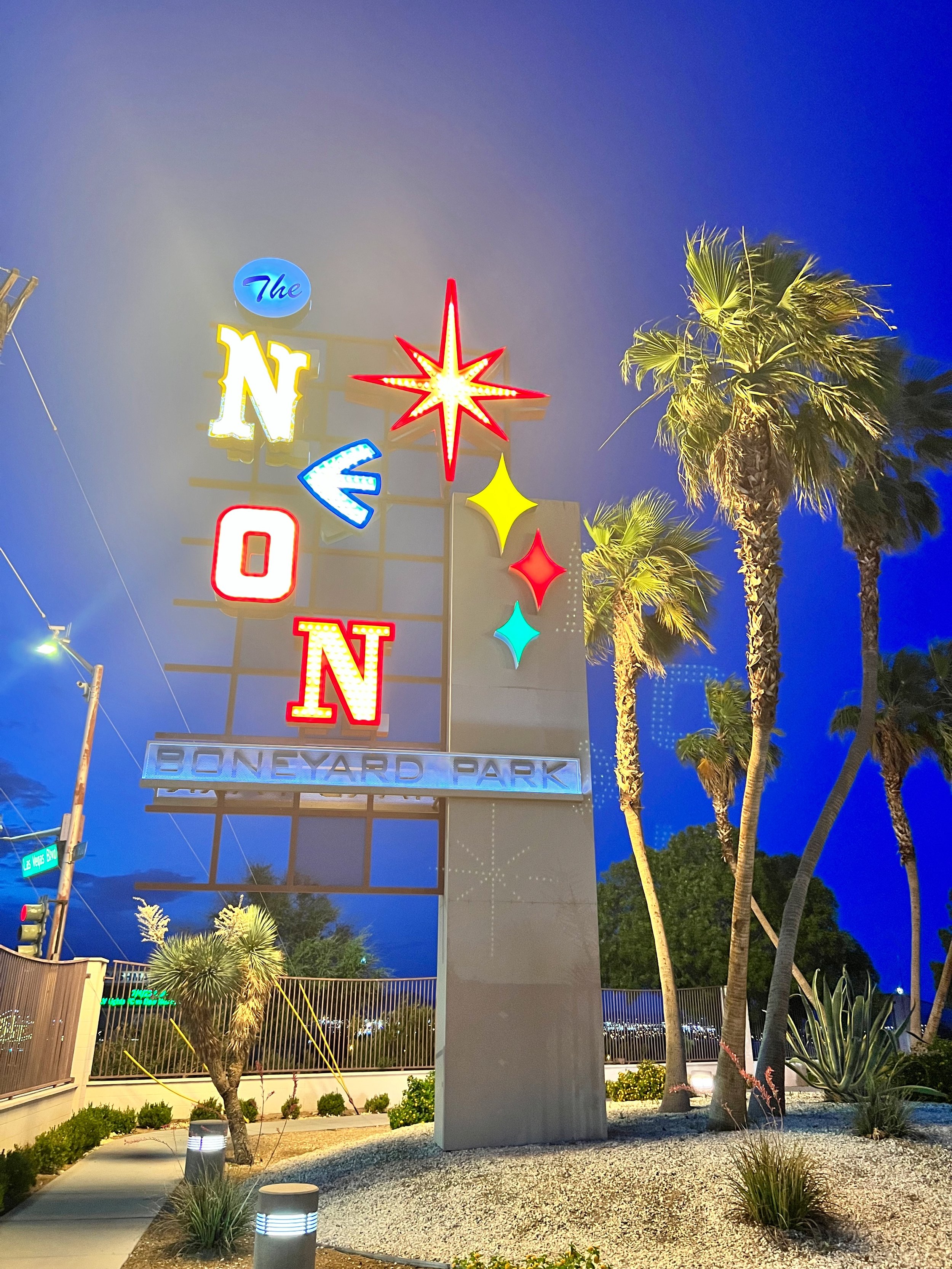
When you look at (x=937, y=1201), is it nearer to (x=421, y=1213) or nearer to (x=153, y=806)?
(x=421, y=1213)

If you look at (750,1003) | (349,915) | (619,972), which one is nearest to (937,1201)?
(750,1003)

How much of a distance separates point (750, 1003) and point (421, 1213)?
93.5 ft

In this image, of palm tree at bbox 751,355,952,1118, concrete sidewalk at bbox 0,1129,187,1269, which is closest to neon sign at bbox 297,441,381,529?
palm tree at bbox 751,355,952,1118

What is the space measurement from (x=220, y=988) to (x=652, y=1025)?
52.0 feet

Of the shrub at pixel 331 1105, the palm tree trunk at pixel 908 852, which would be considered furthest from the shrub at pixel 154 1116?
the palm tree trunk at pixel 908 852

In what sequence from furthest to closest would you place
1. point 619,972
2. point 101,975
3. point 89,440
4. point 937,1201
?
point 89,440, point 619,972, point 101,975, point 937,1201

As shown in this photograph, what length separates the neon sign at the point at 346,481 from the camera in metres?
15.9

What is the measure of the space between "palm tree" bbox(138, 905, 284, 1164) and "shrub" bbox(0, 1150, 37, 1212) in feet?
8.98

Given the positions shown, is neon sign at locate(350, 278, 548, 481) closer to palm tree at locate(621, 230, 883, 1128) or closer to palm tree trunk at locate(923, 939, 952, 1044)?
palm tree at locate(621, 230, 883, 1128)

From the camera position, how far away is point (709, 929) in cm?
3784

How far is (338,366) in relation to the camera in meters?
17.6

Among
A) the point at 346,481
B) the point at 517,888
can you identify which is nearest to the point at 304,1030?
the point at 517,888

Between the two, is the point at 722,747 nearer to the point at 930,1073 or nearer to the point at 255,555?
the point at 930,1073

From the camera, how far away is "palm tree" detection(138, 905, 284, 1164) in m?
13.9
